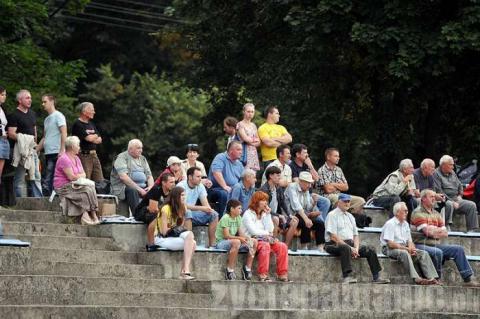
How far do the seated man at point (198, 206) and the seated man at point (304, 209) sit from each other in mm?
1434

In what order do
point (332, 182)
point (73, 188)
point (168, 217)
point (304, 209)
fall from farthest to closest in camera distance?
point (332, 182), point (304, 209), point (73, 188), point (168, 217)

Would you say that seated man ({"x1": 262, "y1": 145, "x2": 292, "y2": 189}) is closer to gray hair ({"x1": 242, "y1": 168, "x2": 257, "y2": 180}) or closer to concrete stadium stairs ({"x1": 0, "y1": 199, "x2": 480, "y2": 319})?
gray hair ({"x1": 242, "y1": 168, "x2": 257, "y2": 180})

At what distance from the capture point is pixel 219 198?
84.7ft

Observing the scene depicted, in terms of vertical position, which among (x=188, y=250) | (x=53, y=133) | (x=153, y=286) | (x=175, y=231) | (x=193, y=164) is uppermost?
(x=53, y=133)

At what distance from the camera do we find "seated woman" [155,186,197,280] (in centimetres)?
2361

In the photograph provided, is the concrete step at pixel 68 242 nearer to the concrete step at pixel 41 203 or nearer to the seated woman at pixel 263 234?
the concrete step at pixel 41 203

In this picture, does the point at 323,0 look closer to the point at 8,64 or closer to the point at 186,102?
the point at 8,64

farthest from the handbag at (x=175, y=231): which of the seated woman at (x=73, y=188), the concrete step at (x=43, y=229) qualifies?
the concrete step at (x=43, y=229)

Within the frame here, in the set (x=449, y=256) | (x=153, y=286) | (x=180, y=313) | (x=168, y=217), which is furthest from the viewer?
(x=449, y=256)

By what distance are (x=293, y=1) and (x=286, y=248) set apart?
10.6 m

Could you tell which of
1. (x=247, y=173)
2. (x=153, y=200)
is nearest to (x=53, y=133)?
(x=153, y=200)

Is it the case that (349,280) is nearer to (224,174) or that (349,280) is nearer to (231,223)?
(231,223)

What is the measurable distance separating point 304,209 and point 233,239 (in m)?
2.04

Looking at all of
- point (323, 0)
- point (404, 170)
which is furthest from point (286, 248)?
point (323, 0)
